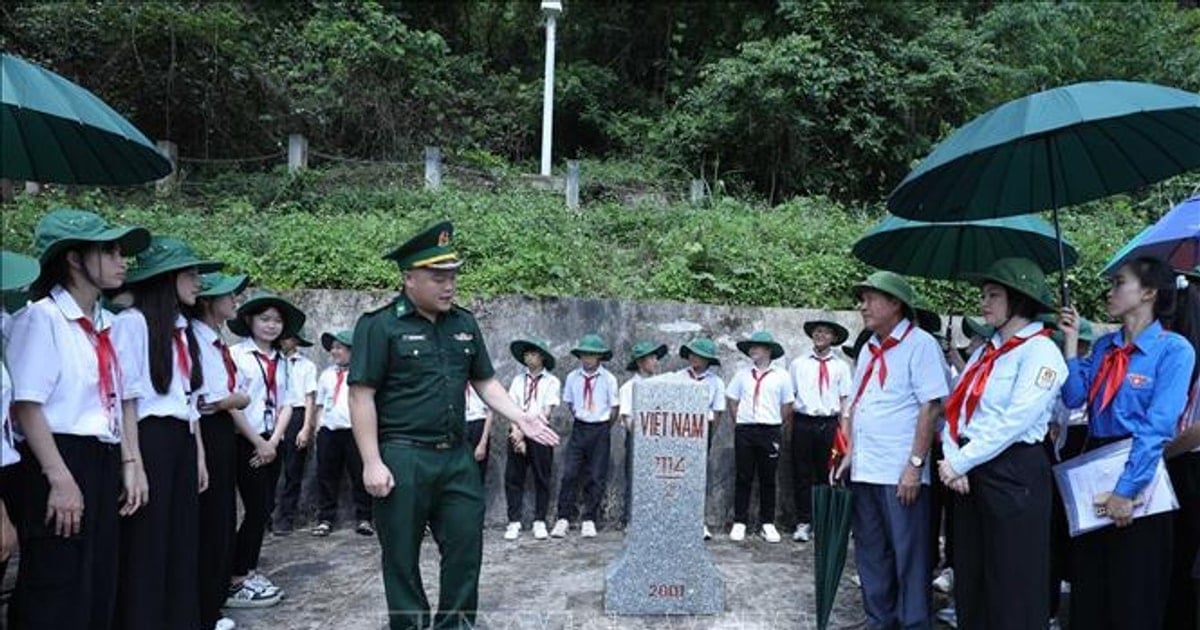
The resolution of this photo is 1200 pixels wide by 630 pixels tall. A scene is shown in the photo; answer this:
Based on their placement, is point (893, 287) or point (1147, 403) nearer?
point (1147, 403)

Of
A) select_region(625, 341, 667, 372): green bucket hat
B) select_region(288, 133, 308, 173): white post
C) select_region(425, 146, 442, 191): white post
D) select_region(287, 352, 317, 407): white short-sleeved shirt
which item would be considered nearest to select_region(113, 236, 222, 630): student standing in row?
select_region(287, 352, 317, 407): white short-sleeved shirt

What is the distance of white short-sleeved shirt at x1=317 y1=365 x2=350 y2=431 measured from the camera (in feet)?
24.8

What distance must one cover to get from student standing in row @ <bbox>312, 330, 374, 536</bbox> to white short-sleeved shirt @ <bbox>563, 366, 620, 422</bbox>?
2.10 meters

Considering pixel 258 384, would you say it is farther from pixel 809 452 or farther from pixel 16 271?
pixel 809 452

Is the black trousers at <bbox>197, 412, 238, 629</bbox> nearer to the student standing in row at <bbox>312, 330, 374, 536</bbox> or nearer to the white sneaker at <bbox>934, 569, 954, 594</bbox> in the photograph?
the student standing in row at <bbox>312, 330, 374, 536</bbox>

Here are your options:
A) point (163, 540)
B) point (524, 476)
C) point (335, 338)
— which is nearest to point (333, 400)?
point (335, 338)

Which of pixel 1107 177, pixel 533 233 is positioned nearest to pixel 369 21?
pixel 533 233

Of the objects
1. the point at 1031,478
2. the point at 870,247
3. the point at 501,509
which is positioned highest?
the point at 870,247

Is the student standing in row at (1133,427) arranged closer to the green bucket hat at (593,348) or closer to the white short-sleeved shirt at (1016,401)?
the white short-sleeved shirt at (1016,401)

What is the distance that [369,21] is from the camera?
51.2 ft

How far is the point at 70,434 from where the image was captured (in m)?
3.33

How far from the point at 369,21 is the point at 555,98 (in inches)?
157

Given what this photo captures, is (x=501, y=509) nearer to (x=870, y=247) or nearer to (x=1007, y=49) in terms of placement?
(x=870, y=247)

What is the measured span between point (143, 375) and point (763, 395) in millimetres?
5312
